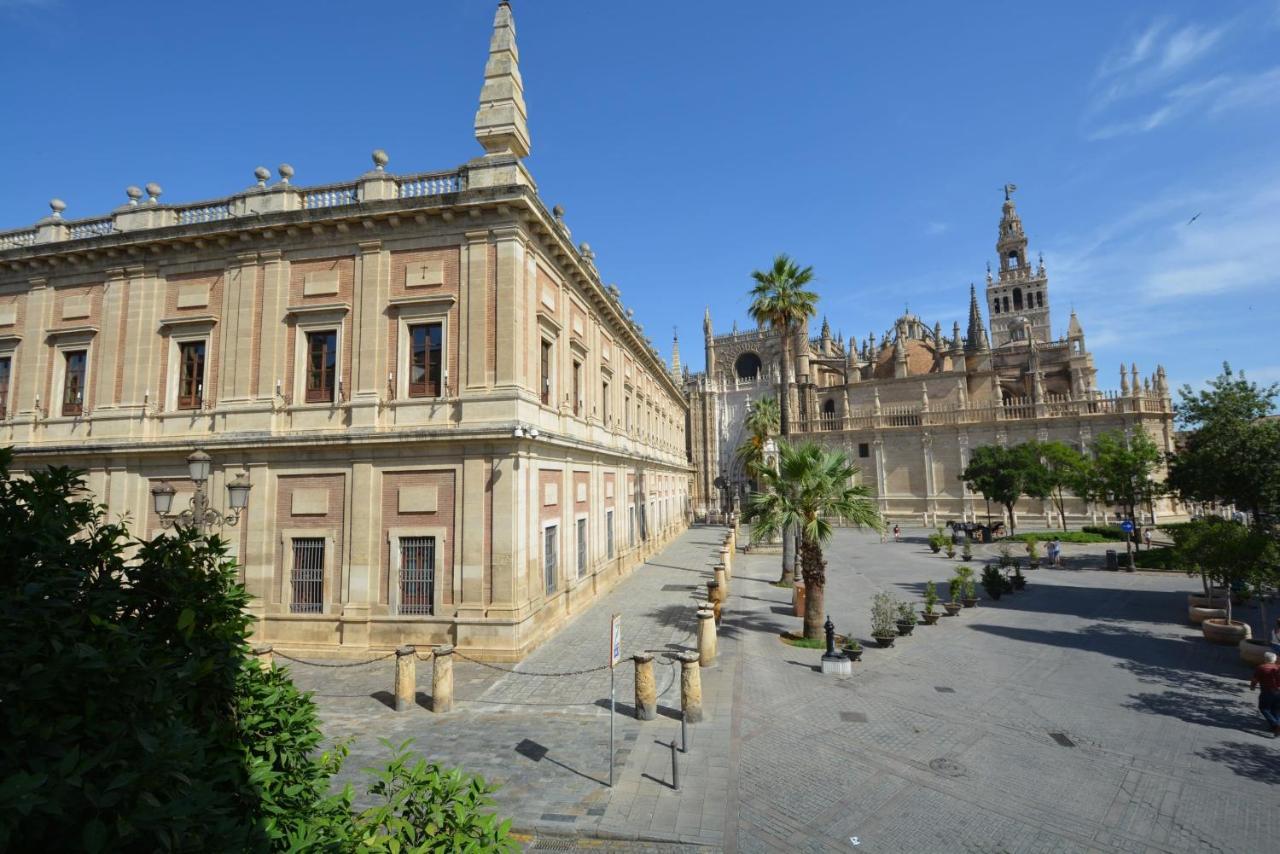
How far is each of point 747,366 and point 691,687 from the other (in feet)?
226

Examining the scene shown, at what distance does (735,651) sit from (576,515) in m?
6.68

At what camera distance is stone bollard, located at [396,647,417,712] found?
11.0 meters

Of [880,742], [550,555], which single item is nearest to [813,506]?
[880,742]

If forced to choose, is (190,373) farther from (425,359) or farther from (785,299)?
(785,299)

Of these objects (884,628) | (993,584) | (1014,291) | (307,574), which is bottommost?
(884,628)

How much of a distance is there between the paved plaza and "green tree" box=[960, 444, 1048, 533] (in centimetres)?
2364

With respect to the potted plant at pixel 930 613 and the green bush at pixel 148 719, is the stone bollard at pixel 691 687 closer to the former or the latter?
the green bush at pixel 148 719

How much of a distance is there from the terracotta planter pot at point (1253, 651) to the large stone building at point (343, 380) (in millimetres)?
15930

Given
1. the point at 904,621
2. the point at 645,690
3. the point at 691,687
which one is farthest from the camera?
the point at 904,621

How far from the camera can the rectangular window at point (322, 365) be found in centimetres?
1557

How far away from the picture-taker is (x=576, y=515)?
18.8m

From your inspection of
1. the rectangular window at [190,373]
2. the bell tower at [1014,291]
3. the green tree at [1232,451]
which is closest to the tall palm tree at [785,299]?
the green tree at [1232,451]

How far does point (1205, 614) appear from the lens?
16.6m

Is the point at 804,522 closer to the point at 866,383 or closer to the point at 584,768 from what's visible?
the point at 584,768
